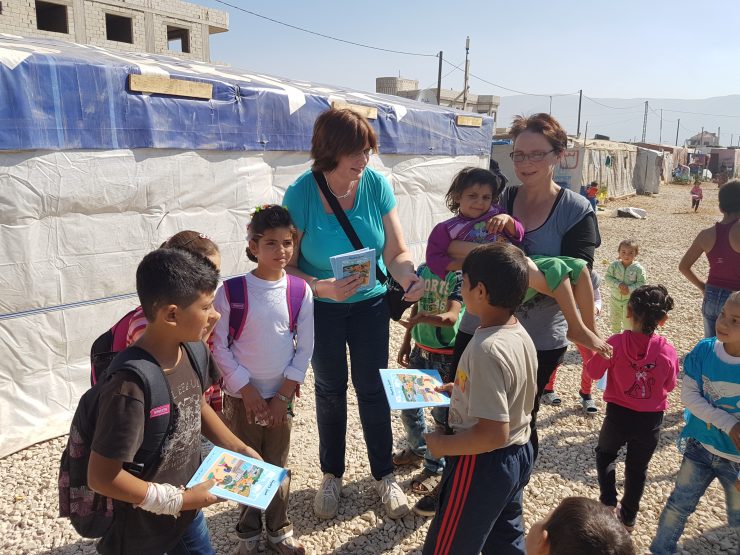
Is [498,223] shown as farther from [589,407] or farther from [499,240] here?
[589,407]

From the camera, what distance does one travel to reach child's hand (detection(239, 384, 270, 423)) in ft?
8.31

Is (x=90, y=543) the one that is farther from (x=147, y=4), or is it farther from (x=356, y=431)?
(x=147, y=4)

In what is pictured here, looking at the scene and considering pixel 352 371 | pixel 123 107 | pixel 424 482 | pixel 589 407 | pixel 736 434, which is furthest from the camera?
pixel 589 407

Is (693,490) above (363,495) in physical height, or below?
above

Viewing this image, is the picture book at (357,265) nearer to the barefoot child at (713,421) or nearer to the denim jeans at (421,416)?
the denim jeans at (421,416)

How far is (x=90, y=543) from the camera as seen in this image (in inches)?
119

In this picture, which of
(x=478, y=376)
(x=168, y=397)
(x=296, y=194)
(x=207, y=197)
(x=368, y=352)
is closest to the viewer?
(x=168, y=397)

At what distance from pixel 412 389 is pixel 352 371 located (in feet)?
2.30

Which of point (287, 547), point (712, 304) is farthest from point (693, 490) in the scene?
→ point (712, 304)

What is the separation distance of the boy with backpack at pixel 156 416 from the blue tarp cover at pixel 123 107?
9.44 feet

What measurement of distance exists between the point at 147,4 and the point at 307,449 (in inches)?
923

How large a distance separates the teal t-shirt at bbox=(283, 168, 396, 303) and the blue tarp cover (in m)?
2.34

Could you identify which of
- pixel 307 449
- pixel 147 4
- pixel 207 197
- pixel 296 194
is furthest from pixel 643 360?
pixel 147 4

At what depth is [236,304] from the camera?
249 centimetres
